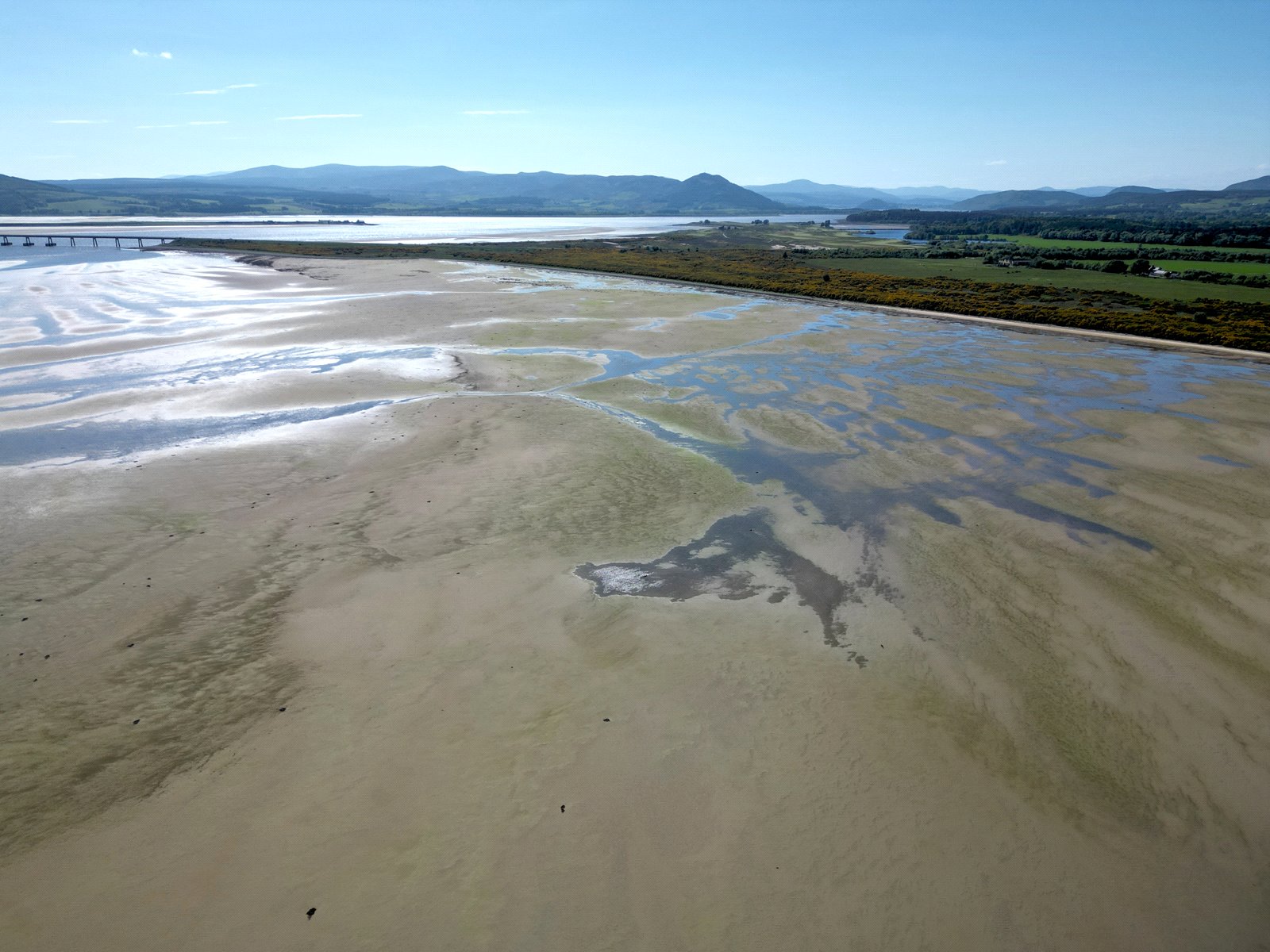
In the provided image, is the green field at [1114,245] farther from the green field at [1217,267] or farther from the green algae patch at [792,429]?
the green algae patch at [792,429]

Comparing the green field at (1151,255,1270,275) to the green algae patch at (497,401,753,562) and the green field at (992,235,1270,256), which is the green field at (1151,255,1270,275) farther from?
the green algae patch at (497,401,753,562)

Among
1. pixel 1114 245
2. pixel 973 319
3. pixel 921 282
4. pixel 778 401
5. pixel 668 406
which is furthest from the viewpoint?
pixel 1114 245

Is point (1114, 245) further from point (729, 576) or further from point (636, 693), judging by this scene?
point (636, 693)

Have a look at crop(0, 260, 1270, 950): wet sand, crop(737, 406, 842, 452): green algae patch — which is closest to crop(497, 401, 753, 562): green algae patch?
crop(0, 260, 1270, 950): wet sand

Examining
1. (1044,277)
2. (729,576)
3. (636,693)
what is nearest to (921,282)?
(1044,277)

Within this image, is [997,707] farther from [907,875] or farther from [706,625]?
[706,625]

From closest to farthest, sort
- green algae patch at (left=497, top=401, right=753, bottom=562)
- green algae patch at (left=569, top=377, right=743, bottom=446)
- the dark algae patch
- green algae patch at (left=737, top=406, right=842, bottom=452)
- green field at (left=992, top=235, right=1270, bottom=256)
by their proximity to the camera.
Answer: the dark algae patch → green algae patch at (left=497, top=401, right=753, bottom=562) → green algae patch at (left=737, top=406, right=842, bottom=452) → green algae patch at (left=569, top=377, right=743, bottom=446) → green field at (left=992, top=235, right=1270, bottom=256)
